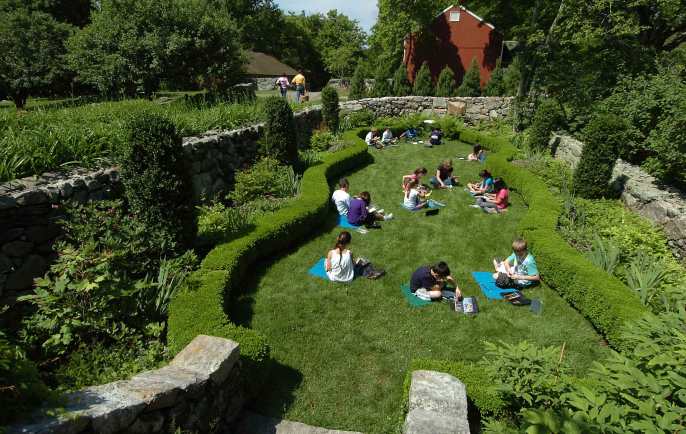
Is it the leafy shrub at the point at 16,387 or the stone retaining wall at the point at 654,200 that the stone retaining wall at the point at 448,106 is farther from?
the leafy shrub at the point at 16,387

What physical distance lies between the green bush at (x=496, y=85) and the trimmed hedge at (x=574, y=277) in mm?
18603

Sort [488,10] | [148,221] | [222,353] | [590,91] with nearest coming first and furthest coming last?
[222,353] → [148,221] → [590,91] → [488,10]

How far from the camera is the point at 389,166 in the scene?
14.8 meters

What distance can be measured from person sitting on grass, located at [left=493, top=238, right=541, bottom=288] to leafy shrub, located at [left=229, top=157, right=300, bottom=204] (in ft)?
18.4

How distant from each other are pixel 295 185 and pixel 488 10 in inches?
1086

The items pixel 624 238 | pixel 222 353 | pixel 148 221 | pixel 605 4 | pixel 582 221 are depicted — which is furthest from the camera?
pixel 605 4

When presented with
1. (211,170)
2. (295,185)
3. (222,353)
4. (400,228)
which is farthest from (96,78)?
(222,353)

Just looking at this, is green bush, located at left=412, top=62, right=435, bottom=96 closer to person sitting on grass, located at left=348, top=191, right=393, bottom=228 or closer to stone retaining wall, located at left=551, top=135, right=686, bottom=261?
stone retaining wall, located at left=551, top=135, right=686, bottom=261

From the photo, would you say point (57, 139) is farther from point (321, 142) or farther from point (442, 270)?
point (321, 142)

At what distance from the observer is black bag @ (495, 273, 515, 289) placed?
7305 millimetres

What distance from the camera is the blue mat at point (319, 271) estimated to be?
24.6ft

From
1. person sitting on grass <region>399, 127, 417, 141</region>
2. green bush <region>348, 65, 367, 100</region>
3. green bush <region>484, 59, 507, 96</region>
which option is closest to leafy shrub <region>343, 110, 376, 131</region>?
person sitting on grass <region>399, 127, 417, 141</region>

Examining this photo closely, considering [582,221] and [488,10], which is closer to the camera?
[582,221]

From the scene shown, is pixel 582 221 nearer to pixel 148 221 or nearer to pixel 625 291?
pixel 625 291
